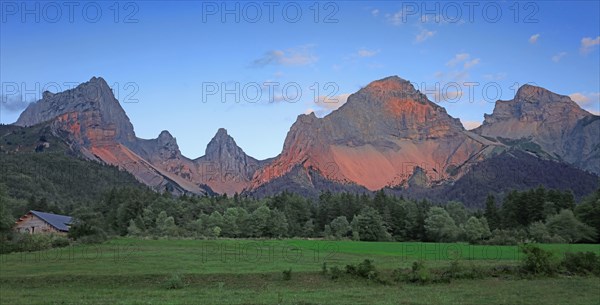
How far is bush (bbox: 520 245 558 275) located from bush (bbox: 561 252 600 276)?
2.26 metres

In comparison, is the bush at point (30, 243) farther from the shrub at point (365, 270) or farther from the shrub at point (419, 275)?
the shrub at point (419, 275)

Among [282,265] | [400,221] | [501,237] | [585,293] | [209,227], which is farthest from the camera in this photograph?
[400,221]

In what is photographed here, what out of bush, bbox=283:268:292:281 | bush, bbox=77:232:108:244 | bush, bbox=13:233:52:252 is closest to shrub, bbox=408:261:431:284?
bush, bbox=283:268:292:281

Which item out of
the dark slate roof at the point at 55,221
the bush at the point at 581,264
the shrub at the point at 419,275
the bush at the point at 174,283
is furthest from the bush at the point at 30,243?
the bush at the point at 581,264

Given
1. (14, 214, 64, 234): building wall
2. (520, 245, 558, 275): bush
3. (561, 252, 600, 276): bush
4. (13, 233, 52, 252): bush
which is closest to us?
(520, 245, 558, 275): bush

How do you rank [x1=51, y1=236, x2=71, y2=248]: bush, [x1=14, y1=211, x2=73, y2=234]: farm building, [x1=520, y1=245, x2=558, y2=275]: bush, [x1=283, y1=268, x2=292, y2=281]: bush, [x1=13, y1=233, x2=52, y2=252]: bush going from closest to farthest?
1. [x1=283, y1=268, x2=292, y2=281]: bush
2. [x1=520, y1=245, x2=558, y2=275]: bush
3. [x1=13, y1=233, x2=52, y2=252]: bush
4. [x1=51, y1=236, x2=71, y2=248]: bush
5. [x1=14, y1=211, x2=73, y2=234]: farm building

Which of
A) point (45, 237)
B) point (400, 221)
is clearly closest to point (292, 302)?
point (45, 237)

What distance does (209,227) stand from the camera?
11400cm

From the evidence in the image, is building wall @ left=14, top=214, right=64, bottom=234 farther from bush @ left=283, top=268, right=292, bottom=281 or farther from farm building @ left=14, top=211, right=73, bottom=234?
bush @ left=283, top=268, right=292, bottom=281

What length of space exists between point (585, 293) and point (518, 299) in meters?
6.01

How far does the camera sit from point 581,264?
41.2 metres

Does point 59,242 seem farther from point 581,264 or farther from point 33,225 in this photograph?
point 581,264

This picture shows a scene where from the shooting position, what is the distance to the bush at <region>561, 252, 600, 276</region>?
40875 mm

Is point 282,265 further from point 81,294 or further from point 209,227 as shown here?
point 209,227
